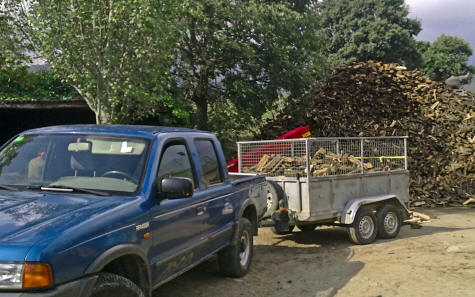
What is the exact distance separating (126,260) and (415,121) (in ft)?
45.0

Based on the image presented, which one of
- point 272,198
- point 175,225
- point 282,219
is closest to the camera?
point 175,225

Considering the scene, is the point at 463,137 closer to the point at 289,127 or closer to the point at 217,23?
the point at 289,127

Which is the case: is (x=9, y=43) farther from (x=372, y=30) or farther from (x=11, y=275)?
(x=372, y=30)

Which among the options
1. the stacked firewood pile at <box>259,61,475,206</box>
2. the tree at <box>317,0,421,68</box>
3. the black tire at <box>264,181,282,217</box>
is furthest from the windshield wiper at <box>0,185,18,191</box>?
the tree at <box>317,0,421,68</box>

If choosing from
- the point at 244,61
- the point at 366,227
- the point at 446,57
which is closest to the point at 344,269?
the point at 366,227

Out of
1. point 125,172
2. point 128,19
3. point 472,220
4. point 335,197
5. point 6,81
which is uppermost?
point 128,19

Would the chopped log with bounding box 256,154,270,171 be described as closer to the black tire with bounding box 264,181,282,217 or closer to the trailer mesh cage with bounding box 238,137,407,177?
the trailer mesh cage with bounding box 238,137,407,177

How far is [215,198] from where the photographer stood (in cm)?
536

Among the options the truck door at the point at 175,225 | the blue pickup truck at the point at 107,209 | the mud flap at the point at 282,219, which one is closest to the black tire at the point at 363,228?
the mud flap at the point at 282,219

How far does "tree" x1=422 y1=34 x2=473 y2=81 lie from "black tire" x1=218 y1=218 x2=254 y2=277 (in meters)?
42.8

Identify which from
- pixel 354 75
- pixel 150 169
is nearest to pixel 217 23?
pixel 354 75

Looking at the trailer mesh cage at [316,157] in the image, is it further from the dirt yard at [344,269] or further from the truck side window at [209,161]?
the truck side window at [209,161]

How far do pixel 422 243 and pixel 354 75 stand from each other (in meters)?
8.73

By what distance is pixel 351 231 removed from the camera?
8.48 m
